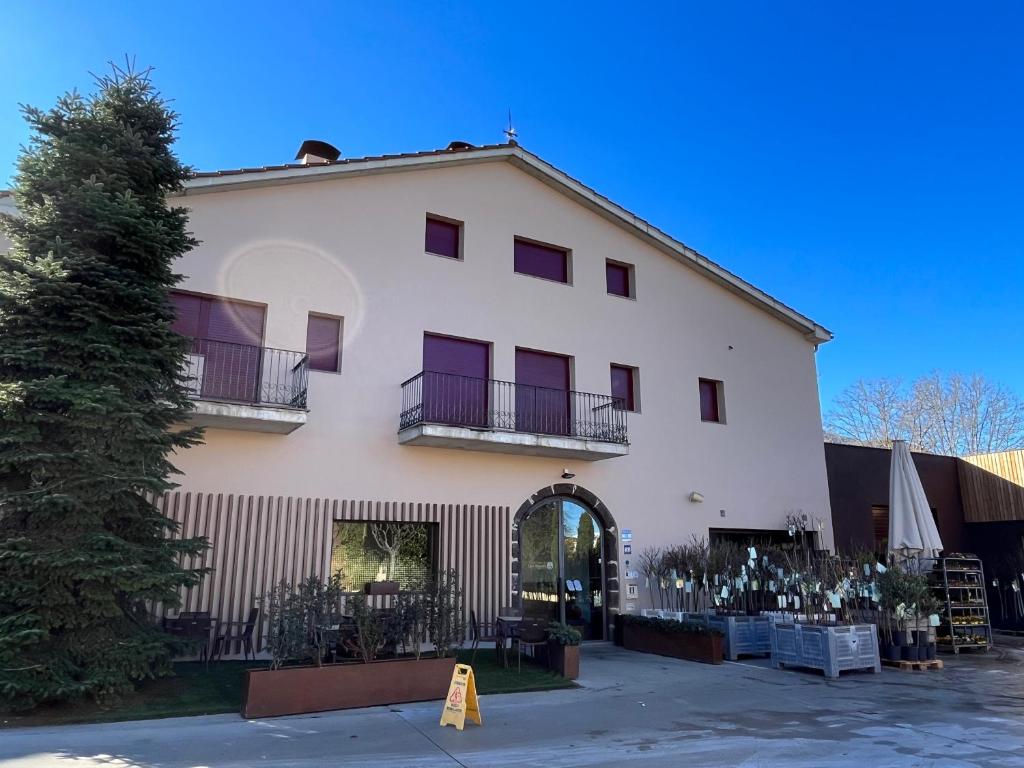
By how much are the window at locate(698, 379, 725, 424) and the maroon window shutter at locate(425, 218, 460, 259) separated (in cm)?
616

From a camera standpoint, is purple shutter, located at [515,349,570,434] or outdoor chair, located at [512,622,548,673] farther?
purple shutter, located at [515,349,570,434]

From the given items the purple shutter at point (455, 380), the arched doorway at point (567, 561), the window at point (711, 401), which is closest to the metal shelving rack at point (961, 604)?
the window at point (711, 401)

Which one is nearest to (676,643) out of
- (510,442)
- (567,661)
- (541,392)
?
(567,661)

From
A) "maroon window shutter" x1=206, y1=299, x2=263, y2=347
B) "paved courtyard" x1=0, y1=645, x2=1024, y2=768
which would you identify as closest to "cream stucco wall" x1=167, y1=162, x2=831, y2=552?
"maroon window shutter" x1=206, y1=299, x2=263, y2=347

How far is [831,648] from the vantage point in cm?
934

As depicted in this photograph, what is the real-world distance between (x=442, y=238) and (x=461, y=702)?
29.5 ft

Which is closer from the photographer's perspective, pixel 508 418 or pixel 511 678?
pixel 511 678

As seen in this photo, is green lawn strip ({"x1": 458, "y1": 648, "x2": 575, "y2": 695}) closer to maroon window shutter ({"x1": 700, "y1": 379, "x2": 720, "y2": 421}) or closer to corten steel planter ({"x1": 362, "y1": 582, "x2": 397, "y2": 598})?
corten steel planter ({"x1": 362, "y1": 582, "x2": 397, "y2": 598})

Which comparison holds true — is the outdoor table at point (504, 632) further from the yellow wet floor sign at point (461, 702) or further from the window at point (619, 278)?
the window at point (619, 278)

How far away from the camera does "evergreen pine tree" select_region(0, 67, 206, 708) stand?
6.56 meters

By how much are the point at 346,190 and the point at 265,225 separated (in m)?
1.63

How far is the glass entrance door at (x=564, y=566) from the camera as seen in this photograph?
495 inches

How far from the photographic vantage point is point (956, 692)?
8.34m

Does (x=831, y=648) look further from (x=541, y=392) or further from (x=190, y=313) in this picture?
(x=190, y=313)
